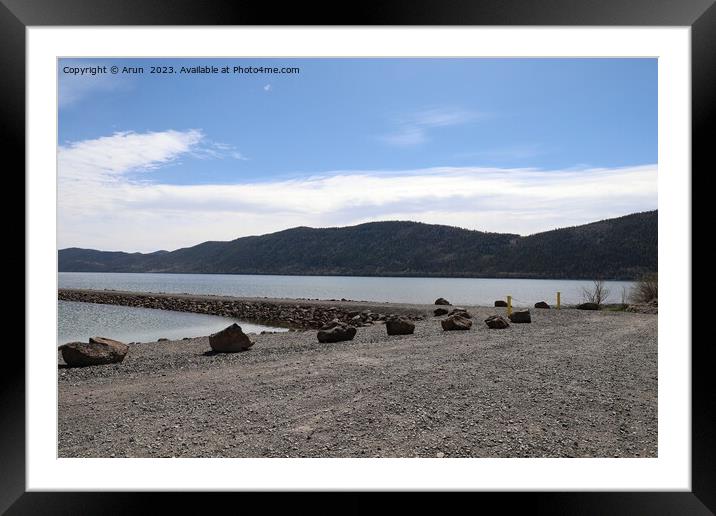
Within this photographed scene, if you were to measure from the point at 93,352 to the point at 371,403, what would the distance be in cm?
442

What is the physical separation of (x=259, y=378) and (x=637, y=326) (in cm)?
793

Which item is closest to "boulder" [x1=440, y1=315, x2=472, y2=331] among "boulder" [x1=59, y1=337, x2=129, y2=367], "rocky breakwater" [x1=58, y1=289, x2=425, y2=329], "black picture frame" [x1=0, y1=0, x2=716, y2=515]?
"rocky breakwater" [x1=58, y1=289, x2=425, y2=329]

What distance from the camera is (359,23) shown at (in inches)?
112

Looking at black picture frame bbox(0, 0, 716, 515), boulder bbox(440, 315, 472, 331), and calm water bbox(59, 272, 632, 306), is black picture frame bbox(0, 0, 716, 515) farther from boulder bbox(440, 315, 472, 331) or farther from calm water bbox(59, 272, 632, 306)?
calm water bbox(59, 272, 632, 306)

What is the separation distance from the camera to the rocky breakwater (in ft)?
52.1

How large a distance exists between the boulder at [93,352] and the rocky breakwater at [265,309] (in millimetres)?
7081

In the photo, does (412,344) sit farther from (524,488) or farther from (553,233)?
(553,233)

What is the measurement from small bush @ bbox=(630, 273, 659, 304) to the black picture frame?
1287 cm

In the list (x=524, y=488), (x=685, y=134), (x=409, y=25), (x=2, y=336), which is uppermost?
(x=409, y=25)

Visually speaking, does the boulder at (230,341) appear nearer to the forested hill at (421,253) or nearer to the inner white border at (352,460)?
the inner white border at (352,460)

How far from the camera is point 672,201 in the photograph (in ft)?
10.2

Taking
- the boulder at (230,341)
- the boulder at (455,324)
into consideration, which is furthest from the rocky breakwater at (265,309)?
the boulder at (230,341)

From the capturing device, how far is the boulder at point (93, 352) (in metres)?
6.33

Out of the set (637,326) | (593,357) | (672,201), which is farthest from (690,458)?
(637,326)
